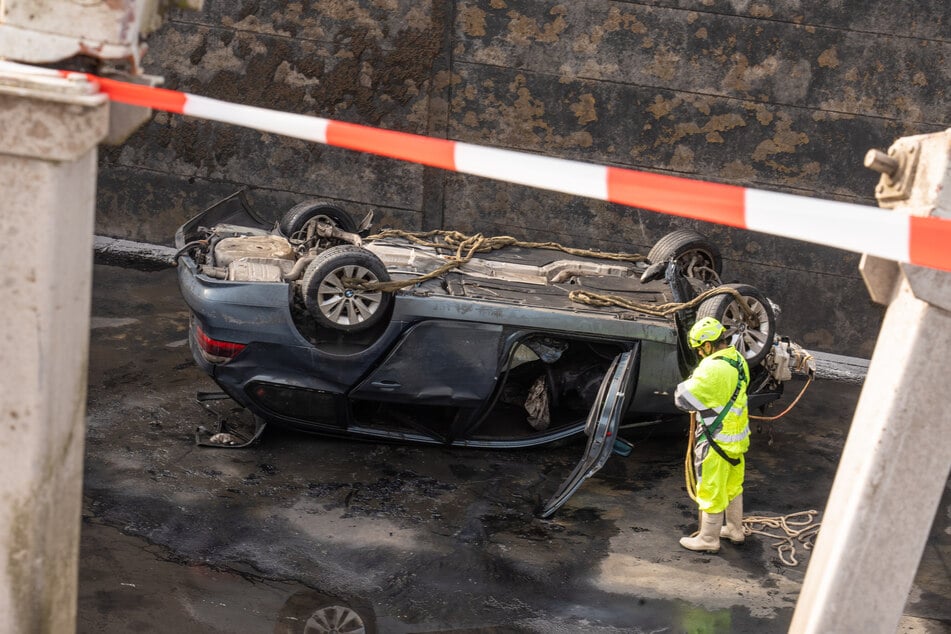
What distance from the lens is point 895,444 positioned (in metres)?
3.67

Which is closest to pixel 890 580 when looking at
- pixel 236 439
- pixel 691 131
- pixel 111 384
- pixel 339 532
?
pixel 339 532

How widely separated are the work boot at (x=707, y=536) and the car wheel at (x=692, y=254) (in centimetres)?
242

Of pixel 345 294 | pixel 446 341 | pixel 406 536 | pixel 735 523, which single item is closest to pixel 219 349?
pixel 345 294

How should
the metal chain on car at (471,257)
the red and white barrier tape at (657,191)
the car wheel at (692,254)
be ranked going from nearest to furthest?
the red and white barrier tape at (657,191) < the metal chain on car at (471,257) < the car wheel at (692,254)

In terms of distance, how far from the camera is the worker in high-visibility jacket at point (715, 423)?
6594 mm

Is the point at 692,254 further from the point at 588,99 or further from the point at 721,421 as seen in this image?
the point at 588,99

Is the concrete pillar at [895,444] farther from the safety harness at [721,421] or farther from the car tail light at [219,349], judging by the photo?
the car tail light at [219,349]

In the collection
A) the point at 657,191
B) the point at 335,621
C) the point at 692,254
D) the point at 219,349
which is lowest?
the point at 335,621

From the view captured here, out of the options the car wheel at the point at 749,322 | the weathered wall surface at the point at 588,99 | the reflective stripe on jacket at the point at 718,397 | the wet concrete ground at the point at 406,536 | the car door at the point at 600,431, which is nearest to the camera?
the wet concrete ground at the point at 406,536

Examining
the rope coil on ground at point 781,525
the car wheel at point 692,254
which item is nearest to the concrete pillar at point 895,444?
the rope coil on ground at point 781,525

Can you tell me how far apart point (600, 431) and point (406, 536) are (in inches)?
54.5

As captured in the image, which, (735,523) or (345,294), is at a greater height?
(345,294)

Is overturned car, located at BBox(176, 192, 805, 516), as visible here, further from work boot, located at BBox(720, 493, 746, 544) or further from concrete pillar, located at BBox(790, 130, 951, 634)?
concrete pillar, located at BBox(790, 130, 951, 634)

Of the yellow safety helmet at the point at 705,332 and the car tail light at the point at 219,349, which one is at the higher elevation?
the yellow safety helmet at the point at 705,332
